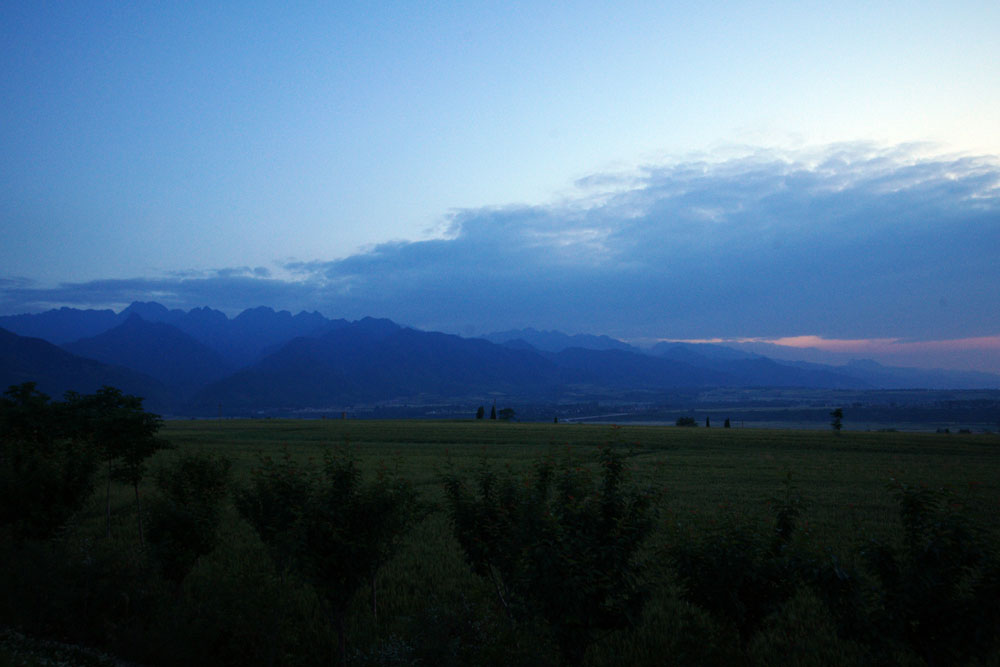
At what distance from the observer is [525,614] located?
7.83m

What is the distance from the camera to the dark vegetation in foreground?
23.2 feet

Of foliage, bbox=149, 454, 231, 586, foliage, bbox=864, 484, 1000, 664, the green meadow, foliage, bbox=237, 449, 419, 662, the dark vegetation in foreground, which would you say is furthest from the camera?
foliage, bbox=149, 454, 231, 586

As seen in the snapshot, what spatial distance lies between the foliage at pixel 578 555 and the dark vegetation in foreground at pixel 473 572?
4cm

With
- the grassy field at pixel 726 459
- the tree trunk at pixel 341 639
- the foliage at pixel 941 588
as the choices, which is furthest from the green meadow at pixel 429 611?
the grassy field at pixel 726 459

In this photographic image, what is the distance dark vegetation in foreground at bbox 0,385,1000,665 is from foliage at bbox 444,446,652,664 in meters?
0.04

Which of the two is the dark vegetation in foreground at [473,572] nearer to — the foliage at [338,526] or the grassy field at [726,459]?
the foliage at [338,526]

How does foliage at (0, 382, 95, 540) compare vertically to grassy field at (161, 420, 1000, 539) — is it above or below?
above

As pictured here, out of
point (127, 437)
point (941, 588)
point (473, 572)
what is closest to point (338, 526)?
point (473, 572)

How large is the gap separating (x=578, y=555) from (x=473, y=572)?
4853 mm

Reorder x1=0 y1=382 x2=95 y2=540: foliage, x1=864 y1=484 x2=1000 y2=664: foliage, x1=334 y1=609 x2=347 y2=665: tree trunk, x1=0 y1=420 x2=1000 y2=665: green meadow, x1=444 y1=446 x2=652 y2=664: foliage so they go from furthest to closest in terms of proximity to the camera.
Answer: x1=0 y1=382 x2=95 y2=540: foliage < x1=334 y1=609 x2=347 y2=665: tree trunk < x1=0 y1=420 x2=1000 y2=665: green meadow < x1=444 y1=446 x2=652 y2=664: foliage < x1=864 y1=484 x2=1000 y2=664: foliage

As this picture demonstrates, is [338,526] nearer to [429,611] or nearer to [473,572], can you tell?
[429,611]

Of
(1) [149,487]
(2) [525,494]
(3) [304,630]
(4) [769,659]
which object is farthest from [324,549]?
(1) [149,487]

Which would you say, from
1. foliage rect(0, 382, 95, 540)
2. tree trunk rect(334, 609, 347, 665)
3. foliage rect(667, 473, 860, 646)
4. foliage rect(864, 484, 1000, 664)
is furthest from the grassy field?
foliage rect(0, 382, 95, 540)

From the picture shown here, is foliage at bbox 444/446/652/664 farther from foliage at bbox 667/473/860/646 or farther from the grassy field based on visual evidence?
the grassy field
